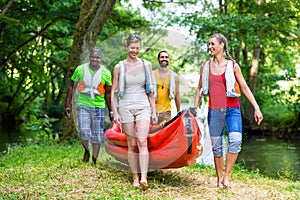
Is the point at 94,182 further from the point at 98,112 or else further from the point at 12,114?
the point at 12,114

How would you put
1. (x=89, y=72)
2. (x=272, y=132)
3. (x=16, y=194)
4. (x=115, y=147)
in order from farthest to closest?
(x=272, y=132) → (x=89, y=72) → (x=115, y=147) → (x=16, y=194)

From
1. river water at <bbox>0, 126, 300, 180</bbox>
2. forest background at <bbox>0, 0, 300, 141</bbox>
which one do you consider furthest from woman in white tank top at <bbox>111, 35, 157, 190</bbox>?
forest background at <bbox>0, 0, 300, 141</bbox>

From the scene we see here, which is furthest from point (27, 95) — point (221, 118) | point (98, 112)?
point (221, 118)

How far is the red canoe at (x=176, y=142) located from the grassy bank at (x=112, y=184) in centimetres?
32

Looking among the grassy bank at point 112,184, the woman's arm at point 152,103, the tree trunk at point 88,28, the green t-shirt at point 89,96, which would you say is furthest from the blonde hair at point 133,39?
the tree trunk at point 88,28

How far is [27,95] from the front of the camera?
24.8m

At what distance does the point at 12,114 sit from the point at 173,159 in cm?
1990

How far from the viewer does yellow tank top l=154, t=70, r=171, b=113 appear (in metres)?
5.60

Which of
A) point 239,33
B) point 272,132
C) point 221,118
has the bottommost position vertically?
point 272,132

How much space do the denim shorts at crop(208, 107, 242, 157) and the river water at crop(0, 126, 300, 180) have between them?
1.99 meters

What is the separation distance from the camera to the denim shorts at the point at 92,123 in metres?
6.37

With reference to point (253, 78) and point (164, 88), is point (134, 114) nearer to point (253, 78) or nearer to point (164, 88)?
point (164, 88)

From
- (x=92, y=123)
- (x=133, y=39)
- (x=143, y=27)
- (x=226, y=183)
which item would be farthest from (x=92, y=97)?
(x=143, y=27)

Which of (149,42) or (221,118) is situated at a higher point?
(149,42)
